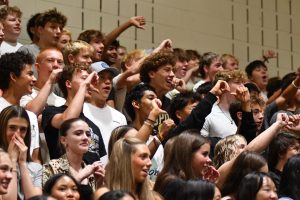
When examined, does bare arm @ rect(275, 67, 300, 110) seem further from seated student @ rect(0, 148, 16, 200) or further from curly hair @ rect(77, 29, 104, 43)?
seated student @ rect(0, 148, 16, 200)

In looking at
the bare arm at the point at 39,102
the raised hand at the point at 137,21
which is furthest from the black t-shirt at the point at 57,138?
the raised hand at the point at 137,21

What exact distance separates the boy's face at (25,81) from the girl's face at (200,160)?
146cm

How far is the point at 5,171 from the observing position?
17.6ft

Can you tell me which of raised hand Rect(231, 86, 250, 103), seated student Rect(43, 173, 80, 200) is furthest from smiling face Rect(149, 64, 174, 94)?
seated student Rect(43, 173, 80, 200)

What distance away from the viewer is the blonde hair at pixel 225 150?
277 inches

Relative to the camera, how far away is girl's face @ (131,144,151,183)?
5938mm

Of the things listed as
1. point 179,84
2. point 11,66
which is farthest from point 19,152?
point 179,84

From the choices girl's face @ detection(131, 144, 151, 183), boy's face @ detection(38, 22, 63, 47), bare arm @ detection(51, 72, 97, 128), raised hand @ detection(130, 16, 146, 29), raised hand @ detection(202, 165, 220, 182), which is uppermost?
raised hand @ detection(130, 16, 146, 29)

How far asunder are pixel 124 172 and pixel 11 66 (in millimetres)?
1590

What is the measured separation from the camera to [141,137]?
6688 mm

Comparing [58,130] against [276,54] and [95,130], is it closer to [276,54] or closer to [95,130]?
[95,130]

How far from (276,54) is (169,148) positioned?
6.98m

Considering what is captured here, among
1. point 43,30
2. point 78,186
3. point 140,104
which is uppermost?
point 43,30

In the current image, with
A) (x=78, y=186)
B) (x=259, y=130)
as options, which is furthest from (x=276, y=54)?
(x=78, y=186)
